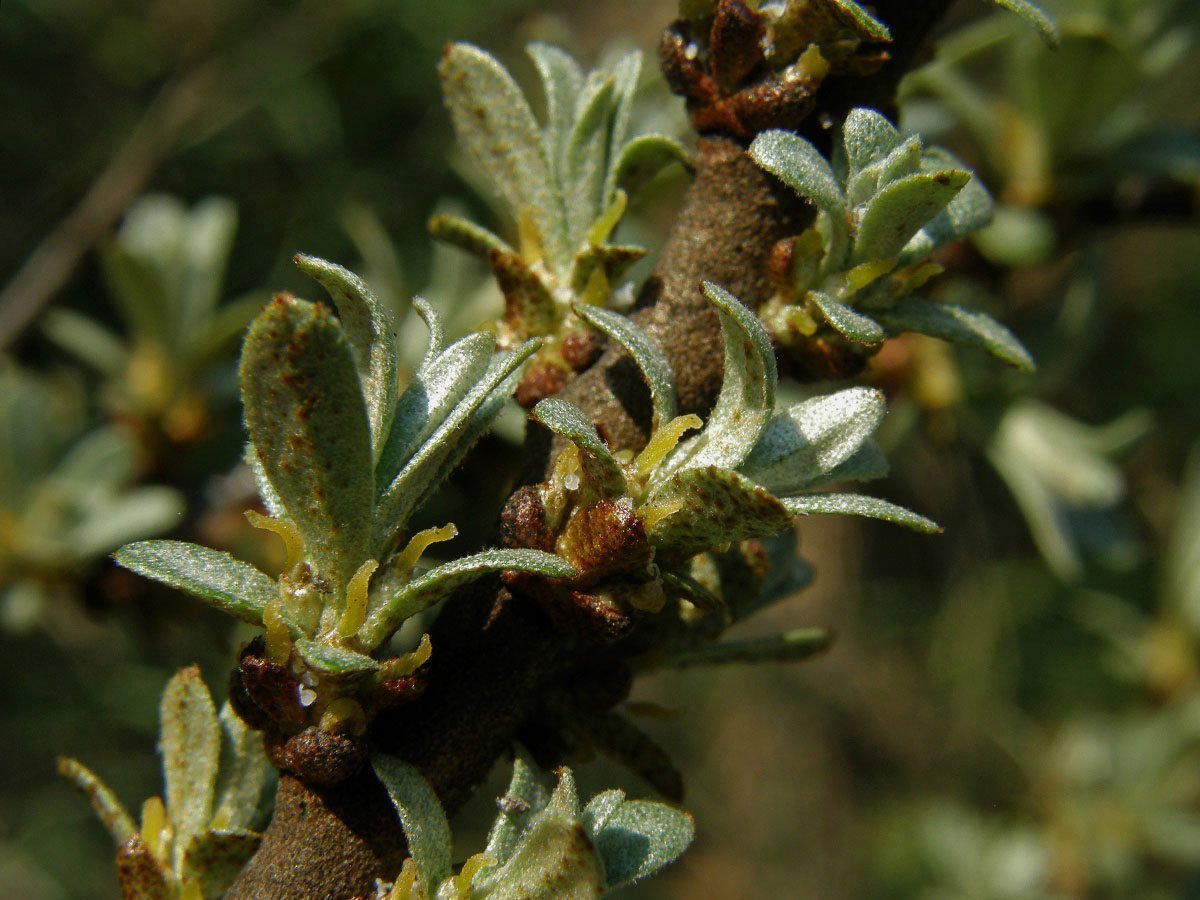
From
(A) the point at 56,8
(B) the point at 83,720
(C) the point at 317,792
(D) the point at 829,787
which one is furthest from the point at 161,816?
(D) the point at 829,787

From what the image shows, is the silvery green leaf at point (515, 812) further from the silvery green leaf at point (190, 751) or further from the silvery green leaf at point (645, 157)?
the silvery green leaf at point (645, 157)

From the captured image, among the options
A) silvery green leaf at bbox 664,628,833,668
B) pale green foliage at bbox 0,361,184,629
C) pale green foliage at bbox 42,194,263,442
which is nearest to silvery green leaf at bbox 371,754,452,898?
silvery green leaf at bbox 664,628,833,668

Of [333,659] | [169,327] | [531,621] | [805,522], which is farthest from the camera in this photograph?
[805,522]

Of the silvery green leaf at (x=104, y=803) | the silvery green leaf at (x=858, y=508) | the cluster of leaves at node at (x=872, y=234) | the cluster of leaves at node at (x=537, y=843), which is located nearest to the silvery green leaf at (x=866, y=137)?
the cluster of leaves at node at (x=872, y=234)

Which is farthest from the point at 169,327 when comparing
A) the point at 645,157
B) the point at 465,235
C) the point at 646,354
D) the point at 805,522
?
the point at 805,522

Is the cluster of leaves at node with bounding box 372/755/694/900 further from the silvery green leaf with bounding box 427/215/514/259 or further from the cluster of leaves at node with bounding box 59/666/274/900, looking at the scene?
the silvery green leaf with bounding box 427/215/514/259

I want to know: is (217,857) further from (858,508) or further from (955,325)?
(955,325)

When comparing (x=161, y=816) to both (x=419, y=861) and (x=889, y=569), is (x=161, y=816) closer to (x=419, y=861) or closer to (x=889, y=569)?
(x=419, y=861)
